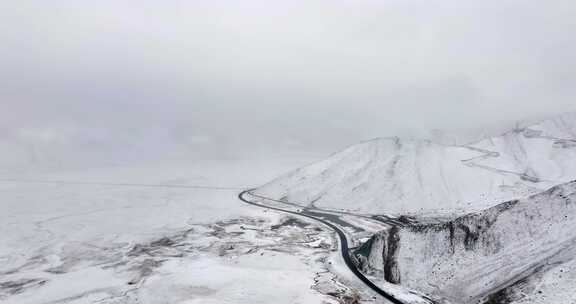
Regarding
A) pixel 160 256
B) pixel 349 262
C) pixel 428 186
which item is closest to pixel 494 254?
pixel 349 262

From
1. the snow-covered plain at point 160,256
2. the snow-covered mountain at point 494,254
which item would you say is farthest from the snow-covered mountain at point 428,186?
the snow-covered mountain at point 494,254

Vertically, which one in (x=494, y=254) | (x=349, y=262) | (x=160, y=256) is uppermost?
(x=494, y=254)

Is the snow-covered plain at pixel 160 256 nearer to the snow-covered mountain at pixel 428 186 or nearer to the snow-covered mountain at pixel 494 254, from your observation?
the snow-covered mountain at pixel 494 254

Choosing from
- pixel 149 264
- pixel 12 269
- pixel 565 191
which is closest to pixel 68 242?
pixel 12 269

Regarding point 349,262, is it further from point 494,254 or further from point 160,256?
point 160,256

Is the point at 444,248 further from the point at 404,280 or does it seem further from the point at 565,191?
the point at 565,191

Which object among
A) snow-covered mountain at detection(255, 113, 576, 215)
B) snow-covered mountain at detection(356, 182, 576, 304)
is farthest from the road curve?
snow-covered mountain at detection(255, 113, 576, 215)

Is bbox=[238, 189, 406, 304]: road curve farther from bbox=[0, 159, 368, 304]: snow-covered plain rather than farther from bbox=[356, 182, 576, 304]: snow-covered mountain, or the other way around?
bbox=[0, 159, 368, 304]: snow-covered plain
